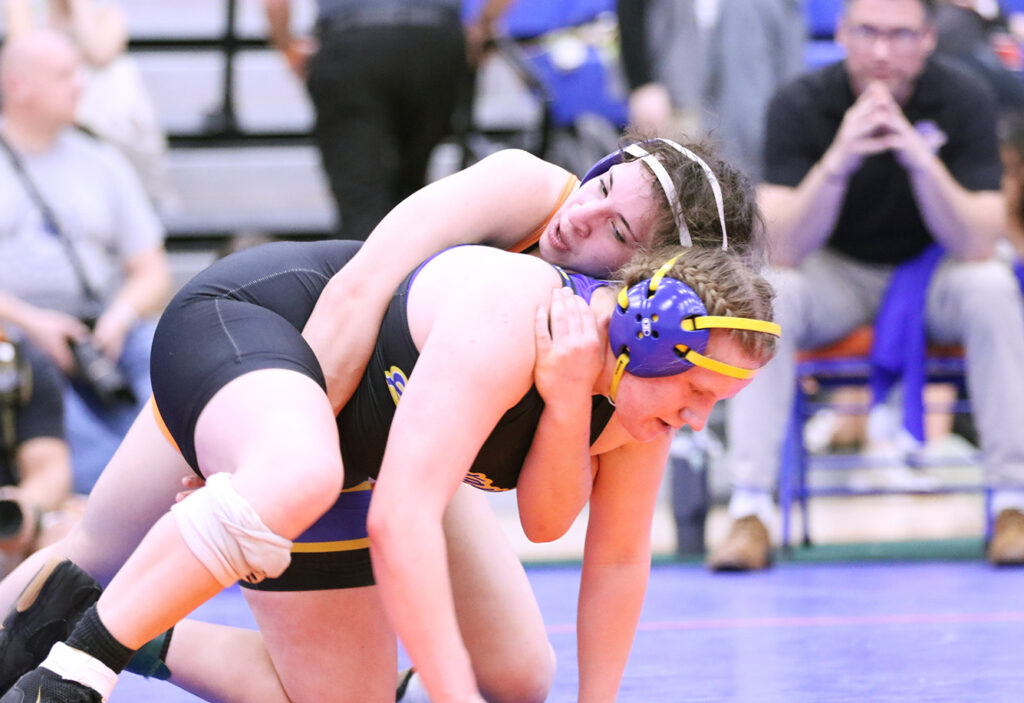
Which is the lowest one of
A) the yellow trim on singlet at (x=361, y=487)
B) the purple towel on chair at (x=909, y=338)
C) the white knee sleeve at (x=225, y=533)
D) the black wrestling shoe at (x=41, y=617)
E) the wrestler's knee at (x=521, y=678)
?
the purple towel on chair at (x=909, y=338)

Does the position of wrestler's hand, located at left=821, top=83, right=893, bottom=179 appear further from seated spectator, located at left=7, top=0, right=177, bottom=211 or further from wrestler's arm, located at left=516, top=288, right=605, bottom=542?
seated spectator, located at left=7, top=0, right=177, bottom=211

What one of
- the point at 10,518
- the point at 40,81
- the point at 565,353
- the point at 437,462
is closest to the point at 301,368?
the point at 437,462

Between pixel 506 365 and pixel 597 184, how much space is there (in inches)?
16.5

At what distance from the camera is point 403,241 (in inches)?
76.6

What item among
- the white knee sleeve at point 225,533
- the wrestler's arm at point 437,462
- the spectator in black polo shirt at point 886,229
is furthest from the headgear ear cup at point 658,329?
the spectator in black polo shirt at point 886,229

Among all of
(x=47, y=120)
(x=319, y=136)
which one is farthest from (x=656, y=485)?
(x=47, y=120)

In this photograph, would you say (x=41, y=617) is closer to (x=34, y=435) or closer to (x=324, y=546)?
(x=324, y=546)

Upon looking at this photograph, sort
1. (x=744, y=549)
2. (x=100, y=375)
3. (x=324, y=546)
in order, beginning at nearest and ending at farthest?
(x=324, y=546) < (x=744, y=549) < (x=100, y=375)

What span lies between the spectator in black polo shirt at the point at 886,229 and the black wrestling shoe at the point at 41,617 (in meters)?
2.33

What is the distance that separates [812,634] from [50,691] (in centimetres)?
181

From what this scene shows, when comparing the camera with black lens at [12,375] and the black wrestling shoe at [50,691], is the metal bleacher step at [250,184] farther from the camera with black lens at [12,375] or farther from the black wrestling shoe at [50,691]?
the black wrestling shoe at [50,691]

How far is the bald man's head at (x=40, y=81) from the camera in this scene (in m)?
4.59

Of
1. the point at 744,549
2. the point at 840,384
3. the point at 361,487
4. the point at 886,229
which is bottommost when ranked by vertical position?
the point at 744,549

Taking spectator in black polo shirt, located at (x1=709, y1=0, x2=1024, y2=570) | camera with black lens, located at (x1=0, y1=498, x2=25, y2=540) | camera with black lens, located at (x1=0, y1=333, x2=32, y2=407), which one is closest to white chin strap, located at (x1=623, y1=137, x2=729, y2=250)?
spectator in black polo shirt, located at (x1=709, y1=0, x2=1024, y2=570)
